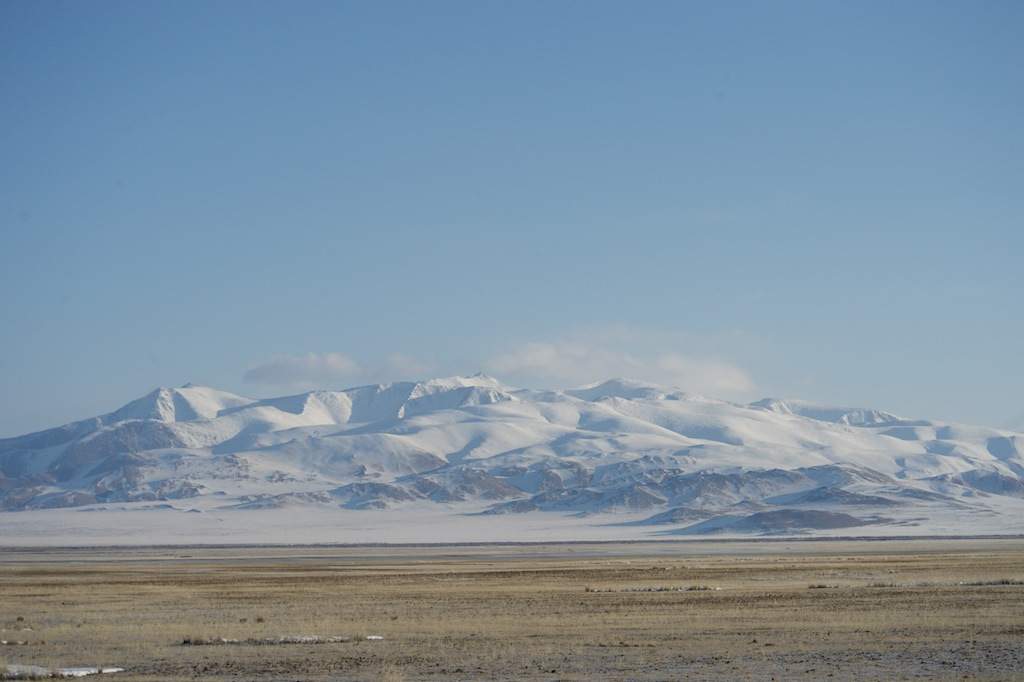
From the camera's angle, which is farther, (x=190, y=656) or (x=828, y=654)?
(x=190, y=656)

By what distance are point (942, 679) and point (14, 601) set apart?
43.1 m

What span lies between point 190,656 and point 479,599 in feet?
70.1

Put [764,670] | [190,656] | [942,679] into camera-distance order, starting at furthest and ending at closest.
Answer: [190,656]
[764,670]
[942,679]

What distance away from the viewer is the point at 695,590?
171ft

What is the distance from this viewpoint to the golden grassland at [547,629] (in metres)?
26.2

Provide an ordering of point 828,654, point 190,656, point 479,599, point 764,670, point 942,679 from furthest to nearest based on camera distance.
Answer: point 479,599, point 190,656, point 828,654, point 764,670, point 942,679

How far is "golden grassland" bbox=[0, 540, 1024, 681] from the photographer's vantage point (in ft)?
85.8

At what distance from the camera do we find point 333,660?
28359 mm

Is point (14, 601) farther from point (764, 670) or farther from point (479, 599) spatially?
point (764, 670)

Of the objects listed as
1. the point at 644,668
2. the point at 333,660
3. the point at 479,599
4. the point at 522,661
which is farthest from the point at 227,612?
the point at 644,668

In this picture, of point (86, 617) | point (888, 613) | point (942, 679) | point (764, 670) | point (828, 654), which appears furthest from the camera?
point (86, 617)

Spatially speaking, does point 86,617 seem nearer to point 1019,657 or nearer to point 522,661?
point 522,661

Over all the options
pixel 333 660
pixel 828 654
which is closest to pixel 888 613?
pixel 828 654

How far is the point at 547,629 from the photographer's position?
115 feet
